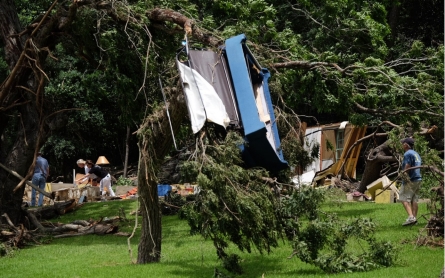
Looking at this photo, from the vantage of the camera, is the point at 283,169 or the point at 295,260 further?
the point at 295,260

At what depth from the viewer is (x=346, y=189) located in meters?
26.6

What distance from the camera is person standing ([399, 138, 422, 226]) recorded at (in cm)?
1536

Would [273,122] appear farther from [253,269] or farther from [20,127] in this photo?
[20,127]

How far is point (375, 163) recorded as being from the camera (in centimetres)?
2339

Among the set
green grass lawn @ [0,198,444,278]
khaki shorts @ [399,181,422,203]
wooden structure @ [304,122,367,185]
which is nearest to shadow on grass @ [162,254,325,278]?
green grass lawn @ [0,198,444,278]

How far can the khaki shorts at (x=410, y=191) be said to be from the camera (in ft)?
52.6

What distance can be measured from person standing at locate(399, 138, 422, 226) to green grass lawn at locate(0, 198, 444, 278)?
36cm

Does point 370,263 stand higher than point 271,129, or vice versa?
point 271,129

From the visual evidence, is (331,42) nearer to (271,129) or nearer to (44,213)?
(44,213)

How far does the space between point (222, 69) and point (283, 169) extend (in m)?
1.74

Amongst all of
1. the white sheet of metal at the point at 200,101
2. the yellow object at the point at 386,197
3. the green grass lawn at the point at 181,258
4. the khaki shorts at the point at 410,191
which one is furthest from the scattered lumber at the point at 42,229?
the white sheet of metal at the point at 200,101

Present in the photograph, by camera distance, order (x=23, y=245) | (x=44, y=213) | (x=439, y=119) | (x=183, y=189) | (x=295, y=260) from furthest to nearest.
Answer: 1. (x=183, y=189)
2. (x=44, y=213)
3. (x=23, y=245)
4. (x=439, y=119)
5. (x=295, y=260)

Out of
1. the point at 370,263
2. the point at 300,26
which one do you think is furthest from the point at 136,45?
the point at 300,26

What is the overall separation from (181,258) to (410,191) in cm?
470
